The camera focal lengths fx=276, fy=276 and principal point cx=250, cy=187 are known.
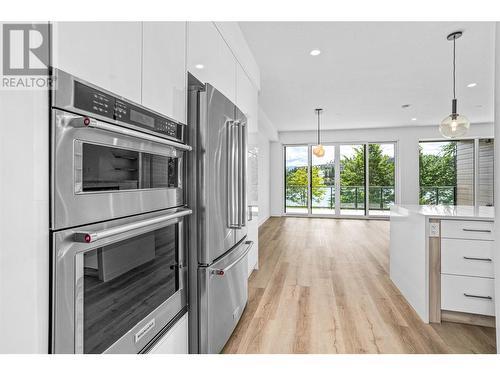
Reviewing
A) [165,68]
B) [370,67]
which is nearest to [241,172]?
[165,68]

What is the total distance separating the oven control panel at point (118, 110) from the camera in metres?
0.86

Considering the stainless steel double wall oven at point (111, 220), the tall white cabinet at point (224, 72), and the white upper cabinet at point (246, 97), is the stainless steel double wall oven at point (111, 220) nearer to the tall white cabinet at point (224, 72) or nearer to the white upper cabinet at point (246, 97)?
the tall white cabinet at point (224, 72)

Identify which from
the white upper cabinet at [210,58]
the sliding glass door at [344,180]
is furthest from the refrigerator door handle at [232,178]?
the sliding glass door at [344,180]

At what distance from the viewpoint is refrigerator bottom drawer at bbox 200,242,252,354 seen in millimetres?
1557

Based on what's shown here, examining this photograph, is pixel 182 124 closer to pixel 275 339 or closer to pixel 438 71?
pixel 275 339

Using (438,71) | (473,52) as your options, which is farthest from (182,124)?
(438,71)

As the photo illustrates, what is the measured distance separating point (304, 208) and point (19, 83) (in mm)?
8316

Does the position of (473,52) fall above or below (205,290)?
above

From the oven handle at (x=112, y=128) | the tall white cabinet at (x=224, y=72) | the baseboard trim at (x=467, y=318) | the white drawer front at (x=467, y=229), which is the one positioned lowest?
the baseboard trim at (x=467, y=318)

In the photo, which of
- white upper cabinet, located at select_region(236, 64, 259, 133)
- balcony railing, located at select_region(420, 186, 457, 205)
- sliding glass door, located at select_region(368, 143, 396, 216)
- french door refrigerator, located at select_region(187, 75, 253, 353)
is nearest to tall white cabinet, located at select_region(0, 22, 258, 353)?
french door refrigerator, located at select_region(187, 75, 253, 353)

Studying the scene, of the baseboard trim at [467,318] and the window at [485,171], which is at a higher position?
the window at [485,171]

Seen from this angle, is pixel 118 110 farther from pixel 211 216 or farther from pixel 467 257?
pixel 467 257

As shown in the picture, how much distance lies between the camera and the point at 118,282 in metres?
1.06

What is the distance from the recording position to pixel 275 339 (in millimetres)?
1948
